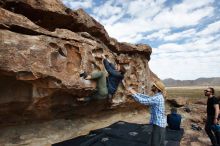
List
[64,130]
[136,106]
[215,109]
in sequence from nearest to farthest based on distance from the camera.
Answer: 1. [215,109]
2. [64,130]
3. [136,106]

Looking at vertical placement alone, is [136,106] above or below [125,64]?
below

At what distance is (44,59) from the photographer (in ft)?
32.0

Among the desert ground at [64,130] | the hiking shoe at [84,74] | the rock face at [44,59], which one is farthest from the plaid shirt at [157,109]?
the desert ground at [64,130]

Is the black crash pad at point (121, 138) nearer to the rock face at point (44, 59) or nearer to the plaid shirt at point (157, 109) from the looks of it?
the rock face at point (44, 59)

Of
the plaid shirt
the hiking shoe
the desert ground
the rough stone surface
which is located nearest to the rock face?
the hiking shoe

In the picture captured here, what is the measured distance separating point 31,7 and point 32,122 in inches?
182

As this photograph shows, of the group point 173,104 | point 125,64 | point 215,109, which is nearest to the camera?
point 215,109

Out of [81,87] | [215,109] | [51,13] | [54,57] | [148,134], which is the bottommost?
[148,134]

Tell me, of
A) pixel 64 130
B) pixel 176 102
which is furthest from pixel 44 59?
pixel 176 102

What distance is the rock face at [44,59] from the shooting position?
9.17 metres

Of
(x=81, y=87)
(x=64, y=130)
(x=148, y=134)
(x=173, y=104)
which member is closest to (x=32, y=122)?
(x=64, y=130)

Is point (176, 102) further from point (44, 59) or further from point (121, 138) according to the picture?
point (44, 59)

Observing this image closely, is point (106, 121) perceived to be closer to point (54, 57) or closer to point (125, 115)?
point (125, 115)

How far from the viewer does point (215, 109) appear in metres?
9.94
